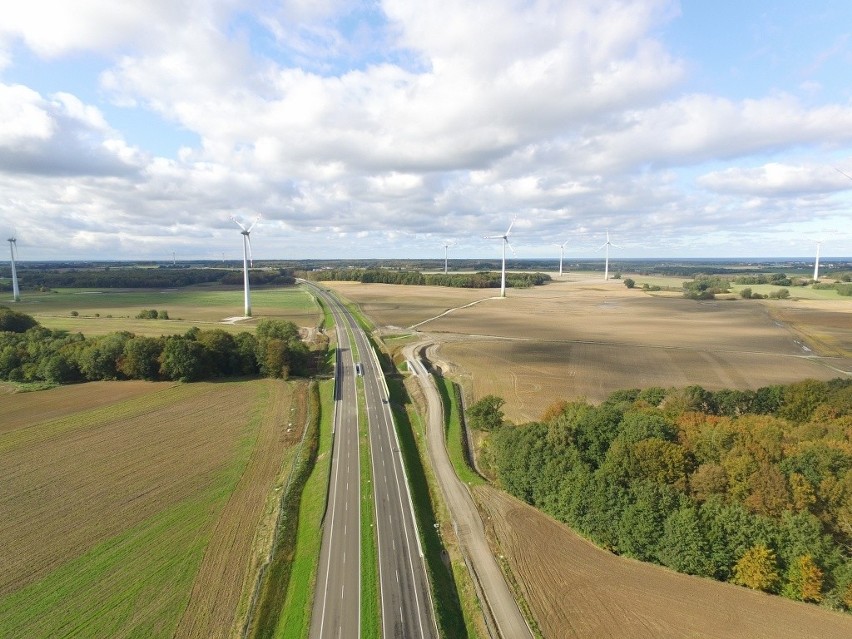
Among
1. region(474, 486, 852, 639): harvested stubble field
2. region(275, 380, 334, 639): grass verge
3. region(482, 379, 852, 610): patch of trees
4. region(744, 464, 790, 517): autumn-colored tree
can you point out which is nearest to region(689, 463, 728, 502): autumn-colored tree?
region(482, 379, 852, 610): patch of trees

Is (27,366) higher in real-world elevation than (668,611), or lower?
higher

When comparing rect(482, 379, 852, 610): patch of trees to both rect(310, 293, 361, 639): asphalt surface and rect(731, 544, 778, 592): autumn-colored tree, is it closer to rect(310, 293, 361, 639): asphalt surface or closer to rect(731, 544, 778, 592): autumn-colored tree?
rect(731, 544, 778, 592): autumn-colored tree

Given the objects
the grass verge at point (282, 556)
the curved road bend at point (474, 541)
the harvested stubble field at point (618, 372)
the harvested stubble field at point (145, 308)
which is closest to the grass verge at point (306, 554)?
the grass verge at point (282, 556)

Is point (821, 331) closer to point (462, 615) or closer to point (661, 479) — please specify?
point (661, 479)

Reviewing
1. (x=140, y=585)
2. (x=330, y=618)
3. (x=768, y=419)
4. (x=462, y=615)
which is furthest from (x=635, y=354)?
(x=140, y=585)

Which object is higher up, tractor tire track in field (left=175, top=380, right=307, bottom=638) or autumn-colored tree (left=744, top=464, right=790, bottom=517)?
autumn-colored tree (left=744, top=464, right=790, bottom=517)

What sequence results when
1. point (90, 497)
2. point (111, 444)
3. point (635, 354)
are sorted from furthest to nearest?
point (635, 354)
point (111, 444)
point (90, 497)
